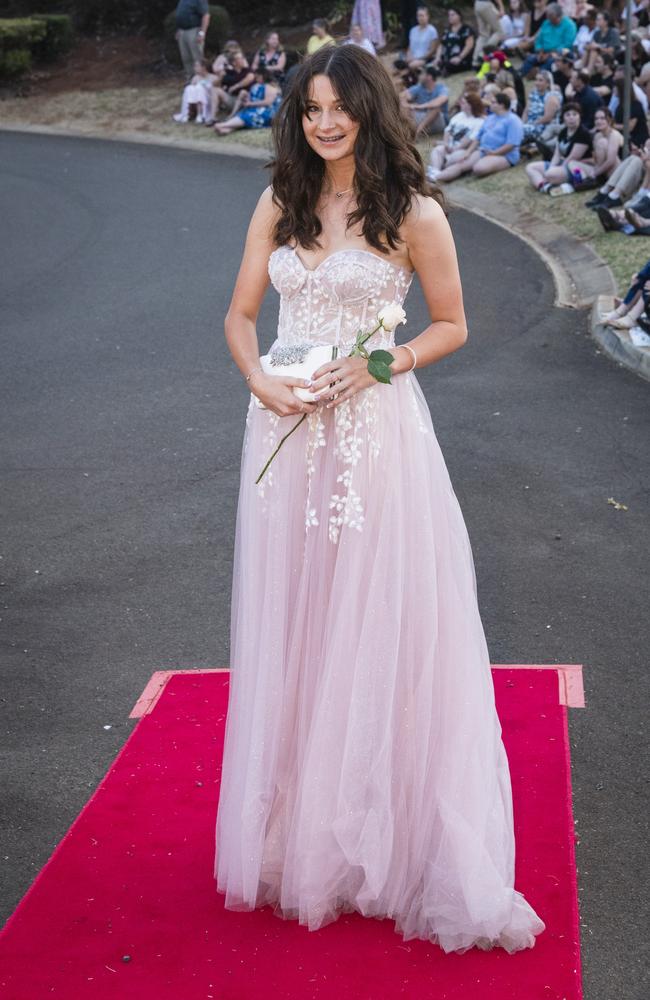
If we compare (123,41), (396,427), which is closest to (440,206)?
(396,427)

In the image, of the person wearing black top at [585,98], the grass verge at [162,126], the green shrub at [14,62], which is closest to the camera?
the grass verge at [162,126]

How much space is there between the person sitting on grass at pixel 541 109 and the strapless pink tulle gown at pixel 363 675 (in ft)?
51.4

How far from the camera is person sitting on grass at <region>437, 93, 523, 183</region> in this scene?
59.7ft

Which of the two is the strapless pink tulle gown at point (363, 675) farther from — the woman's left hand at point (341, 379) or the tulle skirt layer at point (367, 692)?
the woman's left hand at point (341, 379)

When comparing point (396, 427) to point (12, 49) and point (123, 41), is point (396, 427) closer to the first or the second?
point (12, 49)

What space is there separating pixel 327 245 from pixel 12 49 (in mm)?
27905

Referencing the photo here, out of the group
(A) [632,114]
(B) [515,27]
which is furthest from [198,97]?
(A) [632,114]

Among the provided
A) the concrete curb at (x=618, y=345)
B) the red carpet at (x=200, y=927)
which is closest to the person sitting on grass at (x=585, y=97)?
the concrete curb at (x=618, y=345)

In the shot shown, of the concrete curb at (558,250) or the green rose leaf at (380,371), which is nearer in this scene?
the green rose leaf at (380,371)

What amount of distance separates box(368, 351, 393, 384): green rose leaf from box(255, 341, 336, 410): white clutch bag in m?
Result: 0.14

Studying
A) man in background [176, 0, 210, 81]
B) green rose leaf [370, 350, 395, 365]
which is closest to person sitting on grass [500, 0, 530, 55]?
man in background [176, 0, 210, 81]

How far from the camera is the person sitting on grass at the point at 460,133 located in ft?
61.5

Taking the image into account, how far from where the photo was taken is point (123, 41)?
104ft

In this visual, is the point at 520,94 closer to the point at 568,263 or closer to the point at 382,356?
the point at 568,263
